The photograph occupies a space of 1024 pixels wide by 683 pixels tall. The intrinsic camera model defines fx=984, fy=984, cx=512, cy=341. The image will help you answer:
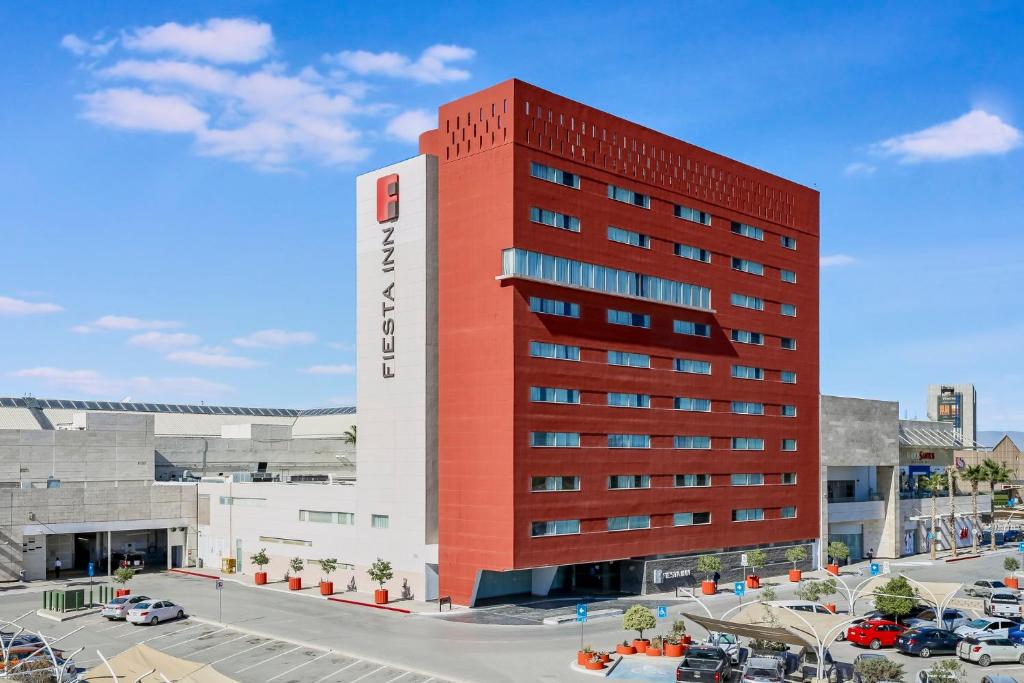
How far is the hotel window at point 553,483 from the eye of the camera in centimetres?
6669

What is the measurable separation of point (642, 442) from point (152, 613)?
120 ft

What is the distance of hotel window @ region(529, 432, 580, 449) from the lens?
6694 cm

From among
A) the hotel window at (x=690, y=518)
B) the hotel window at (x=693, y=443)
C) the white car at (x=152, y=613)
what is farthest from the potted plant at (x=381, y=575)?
the hotel window at (x=693, y=443)

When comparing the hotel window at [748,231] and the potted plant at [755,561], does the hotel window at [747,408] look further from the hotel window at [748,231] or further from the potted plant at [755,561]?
the hotel window at [748,231]

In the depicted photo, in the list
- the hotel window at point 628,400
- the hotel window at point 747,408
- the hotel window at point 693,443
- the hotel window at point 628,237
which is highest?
the hotel window at point 628,237

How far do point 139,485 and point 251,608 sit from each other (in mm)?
29259

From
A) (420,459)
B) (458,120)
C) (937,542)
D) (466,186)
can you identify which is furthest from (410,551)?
(937,542)

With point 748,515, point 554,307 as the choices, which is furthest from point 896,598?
point 554,307

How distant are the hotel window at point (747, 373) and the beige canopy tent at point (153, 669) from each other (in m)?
58.8

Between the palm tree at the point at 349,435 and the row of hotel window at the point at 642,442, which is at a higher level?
the row of hotel window at the point at 642,442

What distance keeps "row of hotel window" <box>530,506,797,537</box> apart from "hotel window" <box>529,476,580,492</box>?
7.44 feet

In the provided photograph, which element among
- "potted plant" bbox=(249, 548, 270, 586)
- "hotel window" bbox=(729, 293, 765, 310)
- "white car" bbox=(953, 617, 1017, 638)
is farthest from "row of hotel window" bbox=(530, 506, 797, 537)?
"potted plant" bbox=(249, 548, 270, 586)

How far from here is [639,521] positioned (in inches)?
2933

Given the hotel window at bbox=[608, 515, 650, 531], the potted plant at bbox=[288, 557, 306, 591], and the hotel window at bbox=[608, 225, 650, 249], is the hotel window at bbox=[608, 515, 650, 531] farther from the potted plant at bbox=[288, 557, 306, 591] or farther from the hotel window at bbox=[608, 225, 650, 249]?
the potted plant at bbox=[288, 557, 306, 591]
